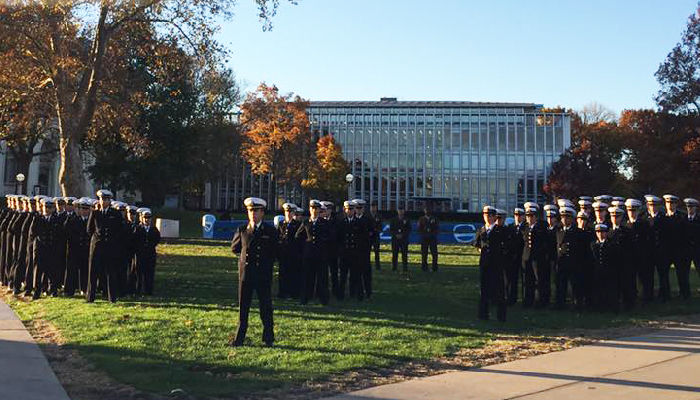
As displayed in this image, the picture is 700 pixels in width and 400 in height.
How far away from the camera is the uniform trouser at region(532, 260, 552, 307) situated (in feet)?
39.4

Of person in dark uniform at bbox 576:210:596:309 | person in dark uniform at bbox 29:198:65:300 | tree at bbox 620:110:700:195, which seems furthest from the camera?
tree at bbox 620:110:700:195

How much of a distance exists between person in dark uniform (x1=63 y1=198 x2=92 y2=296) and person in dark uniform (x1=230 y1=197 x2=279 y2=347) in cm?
584

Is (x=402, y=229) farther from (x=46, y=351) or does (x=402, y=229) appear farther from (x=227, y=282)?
(x=46, y=351)

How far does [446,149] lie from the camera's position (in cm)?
8138

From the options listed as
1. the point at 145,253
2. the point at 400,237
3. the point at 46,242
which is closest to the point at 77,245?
the point at 46,242

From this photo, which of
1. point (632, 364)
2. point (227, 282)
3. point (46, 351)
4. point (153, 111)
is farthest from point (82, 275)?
point (153, 111)

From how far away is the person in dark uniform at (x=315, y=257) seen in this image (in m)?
12.3

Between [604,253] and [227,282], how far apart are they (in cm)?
847

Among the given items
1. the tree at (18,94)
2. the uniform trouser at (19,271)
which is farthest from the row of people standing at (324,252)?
the tree at (18,94)

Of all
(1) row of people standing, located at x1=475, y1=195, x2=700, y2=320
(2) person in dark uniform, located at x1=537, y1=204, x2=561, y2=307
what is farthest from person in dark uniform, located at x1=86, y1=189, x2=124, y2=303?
(2) person in dark uniform, located at x1=537, y1=204, x2=561, y2=307

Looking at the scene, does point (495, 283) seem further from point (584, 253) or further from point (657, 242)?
point (657, 242)

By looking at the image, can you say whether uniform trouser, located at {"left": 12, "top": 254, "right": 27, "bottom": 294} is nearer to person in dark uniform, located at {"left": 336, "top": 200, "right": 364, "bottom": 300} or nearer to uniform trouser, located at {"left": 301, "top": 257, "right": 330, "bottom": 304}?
uniform trouser, located at {"left": 301, "top": 257, "right": 330, "bottom": 304}

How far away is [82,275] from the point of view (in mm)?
13508

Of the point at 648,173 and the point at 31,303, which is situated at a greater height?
the point at 648,173
